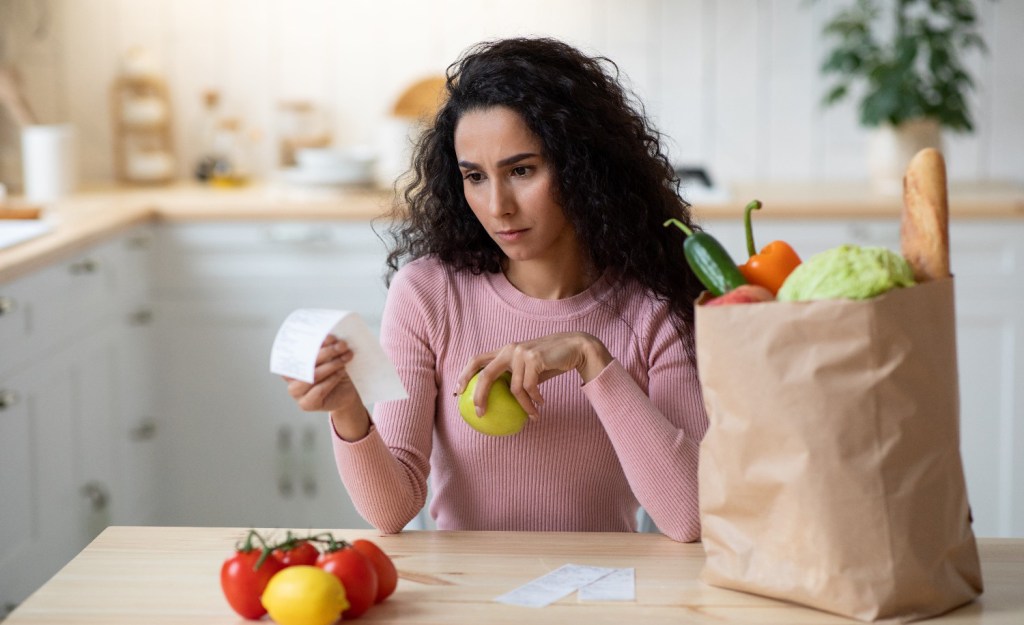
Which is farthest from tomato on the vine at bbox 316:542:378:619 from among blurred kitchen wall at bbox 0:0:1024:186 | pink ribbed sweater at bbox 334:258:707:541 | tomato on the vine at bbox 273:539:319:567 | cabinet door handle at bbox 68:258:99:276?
blurred kitchen wall at bbox 0:0:1024:186

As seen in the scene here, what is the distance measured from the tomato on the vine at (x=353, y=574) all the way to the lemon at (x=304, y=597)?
1 cm

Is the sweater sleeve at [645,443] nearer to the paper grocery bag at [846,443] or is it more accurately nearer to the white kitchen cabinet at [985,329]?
the paper grocery bag at [846,443]

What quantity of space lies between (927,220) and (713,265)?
18cm

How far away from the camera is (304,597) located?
1015mm

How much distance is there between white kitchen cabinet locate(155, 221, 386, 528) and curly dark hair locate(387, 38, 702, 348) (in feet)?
4.04

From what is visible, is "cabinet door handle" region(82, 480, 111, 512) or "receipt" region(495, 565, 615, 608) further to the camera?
"cabinet door handle" region(82, 480, 111, 512)

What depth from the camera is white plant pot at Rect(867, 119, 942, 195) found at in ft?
Answer: 9.93

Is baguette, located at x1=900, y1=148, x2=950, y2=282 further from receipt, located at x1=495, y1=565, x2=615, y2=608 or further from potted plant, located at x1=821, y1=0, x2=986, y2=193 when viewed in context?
potted plant, located at x1=821, y1=0, x2=986, y2=193

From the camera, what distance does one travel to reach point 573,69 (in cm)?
160

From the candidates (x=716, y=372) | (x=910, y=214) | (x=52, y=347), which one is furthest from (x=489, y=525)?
(x=52, y=347)

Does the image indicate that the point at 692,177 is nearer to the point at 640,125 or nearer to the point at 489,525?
the point at 640,125

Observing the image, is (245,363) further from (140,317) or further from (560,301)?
(560,301)

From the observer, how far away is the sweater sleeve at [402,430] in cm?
141

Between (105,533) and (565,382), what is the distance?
1.95 ft
